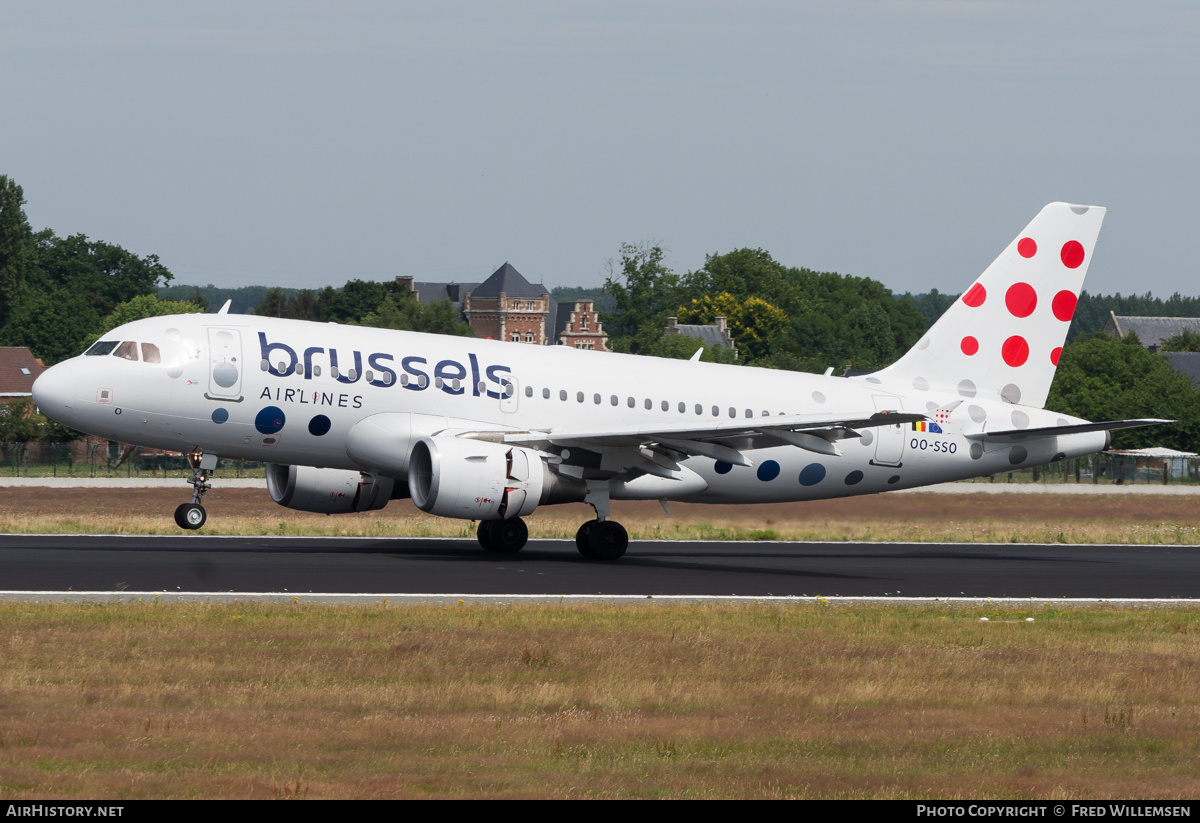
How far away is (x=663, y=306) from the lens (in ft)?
636

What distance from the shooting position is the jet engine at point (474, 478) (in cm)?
2769

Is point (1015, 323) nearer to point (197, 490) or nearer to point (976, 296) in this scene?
point (976, 296)

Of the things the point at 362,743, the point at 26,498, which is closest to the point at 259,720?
the point at 362,743

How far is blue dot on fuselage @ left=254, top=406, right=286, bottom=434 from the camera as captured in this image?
94.9ft

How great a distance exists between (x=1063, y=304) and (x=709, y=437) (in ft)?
39.8

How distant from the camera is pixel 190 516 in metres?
29.2

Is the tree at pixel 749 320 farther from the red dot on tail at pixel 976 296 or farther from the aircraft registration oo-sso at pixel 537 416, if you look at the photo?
the aircraft registration oo-sso at pixel 537 416

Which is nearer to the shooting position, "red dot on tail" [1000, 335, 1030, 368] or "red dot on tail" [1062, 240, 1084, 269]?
"red dot on tail" [1000, 335, 1030, 368]

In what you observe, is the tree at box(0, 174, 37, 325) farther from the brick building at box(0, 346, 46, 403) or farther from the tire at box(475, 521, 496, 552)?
the tire at box(475, 521, 496, 552)

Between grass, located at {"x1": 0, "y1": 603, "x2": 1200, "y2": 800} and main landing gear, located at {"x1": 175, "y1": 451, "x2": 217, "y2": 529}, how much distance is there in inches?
347

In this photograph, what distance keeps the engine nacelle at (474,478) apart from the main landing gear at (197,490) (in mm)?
4220

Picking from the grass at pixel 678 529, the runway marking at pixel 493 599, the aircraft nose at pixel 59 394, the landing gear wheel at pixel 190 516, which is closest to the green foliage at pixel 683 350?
the grass at pixel 678 529

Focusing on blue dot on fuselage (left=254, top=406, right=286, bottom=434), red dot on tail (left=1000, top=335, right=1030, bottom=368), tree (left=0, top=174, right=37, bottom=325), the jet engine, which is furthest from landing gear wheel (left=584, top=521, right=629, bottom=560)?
tree (left=0, top=174, right=37, bottom=325)

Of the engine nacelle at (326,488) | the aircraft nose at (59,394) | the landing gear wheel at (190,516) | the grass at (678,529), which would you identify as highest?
the aircraft nose at (59,394)
